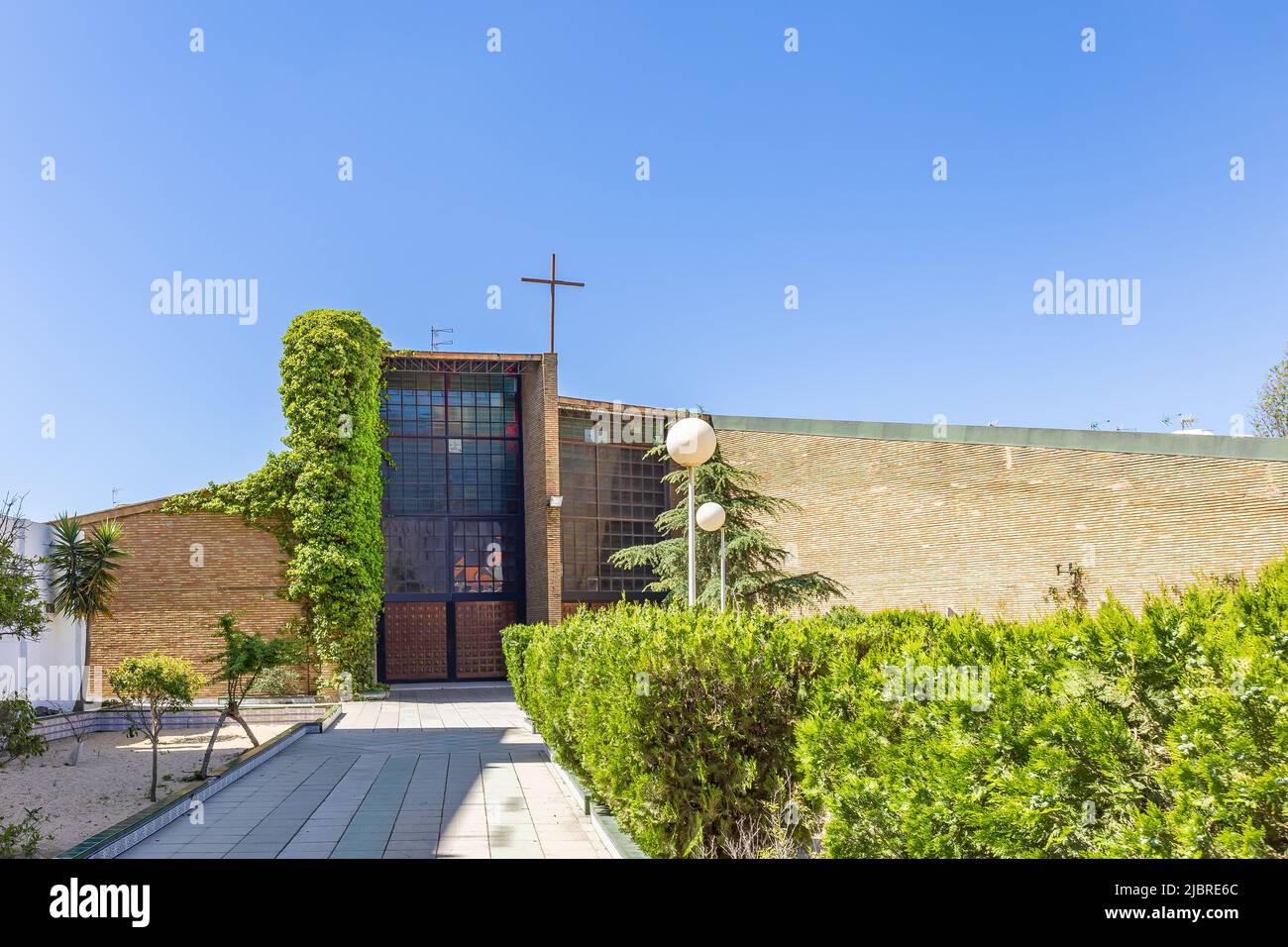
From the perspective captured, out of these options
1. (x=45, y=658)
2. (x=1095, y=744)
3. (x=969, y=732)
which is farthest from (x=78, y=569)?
(x=1095, y=744)

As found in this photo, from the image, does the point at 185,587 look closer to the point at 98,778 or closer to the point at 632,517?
the point at 98,778

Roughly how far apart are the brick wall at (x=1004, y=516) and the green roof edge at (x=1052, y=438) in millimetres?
109

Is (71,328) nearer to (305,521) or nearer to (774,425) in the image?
(305,521)

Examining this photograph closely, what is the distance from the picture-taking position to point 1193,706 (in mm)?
2701

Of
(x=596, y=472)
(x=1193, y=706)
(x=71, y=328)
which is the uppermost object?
(x=71, y=328)

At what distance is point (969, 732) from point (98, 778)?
11050 millimetres

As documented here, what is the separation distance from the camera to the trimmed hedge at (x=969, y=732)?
2.58 m

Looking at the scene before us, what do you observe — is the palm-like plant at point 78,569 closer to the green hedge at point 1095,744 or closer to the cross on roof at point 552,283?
the cross on roof at point 552,283

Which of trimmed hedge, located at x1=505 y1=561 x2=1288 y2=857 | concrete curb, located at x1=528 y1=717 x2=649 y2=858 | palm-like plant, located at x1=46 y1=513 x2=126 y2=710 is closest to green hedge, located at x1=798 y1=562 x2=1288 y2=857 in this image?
trimmed hedge, located at x1=505 y1=561 x2=1288 y2=857

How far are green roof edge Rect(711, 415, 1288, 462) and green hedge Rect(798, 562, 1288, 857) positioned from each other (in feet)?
35.4

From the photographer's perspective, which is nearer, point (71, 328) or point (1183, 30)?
point (1183, 30)

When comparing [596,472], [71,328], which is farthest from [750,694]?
[596,472]

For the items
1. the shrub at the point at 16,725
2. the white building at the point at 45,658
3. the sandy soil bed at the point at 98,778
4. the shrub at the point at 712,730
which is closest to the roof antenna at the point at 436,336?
the white building at the point at 45,658

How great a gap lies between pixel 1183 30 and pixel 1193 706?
10.4m
